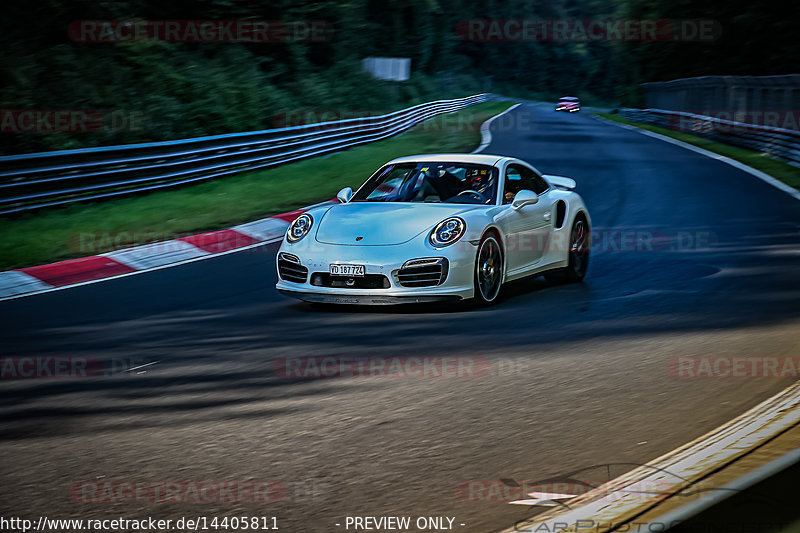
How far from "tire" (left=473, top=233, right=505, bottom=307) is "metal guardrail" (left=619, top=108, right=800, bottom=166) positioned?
58.7 ft

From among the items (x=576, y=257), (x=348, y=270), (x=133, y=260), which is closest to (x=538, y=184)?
(x=576, y=257)

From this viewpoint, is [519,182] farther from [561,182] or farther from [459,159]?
[561,182]

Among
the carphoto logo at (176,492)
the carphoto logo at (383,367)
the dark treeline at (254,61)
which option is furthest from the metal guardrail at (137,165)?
the carphoto logo at (176,492)

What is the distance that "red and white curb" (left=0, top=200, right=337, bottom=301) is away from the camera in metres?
10.5

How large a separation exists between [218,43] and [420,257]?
27.9 meters

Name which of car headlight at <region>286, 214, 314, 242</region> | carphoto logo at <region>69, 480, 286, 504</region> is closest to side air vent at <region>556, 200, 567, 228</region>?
car headlight at <region>286, 214, 314, 242</region>

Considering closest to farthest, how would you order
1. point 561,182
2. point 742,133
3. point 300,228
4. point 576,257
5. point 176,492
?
point 176,492, point 300,228, point 576,257, point 561,182, point 742,133

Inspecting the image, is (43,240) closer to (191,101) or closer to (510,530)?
(510,530)

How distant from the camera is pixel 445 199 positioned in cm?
963

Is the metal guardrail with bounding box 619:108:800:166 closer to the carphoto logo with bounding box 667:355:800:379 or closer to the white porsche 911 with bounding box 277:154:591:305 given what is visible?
the white porsche 911 with bounding box 277:154:591:305

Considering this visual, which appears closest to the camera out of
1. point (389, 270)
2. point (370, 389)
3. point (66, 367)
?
point (370, 389)

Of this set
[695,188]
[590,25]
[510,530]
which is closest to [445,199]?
[510,530]

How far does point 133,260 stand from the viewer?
1180 centimetres

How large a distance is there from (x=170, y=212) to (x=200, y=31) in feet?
64.9
